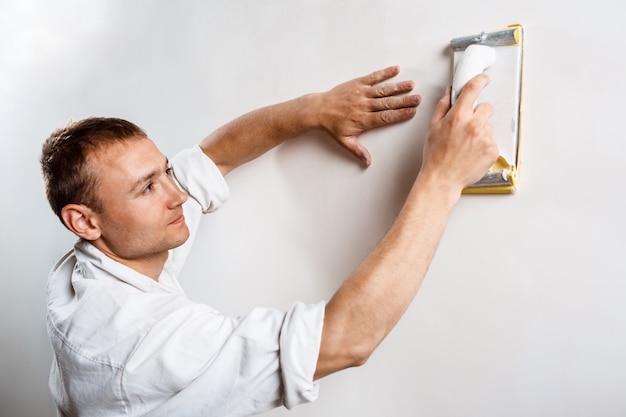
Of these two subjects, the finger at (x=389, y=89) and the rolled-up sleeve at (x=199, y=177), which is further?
the rolled-up sleeve at (x=199, y=177)

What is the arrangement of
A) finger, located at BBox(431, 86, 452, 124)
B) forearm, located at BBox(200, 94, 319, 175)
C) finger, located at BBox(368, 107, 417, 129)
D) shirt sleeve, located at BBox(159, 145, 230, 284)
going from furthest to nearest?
shirt sleeve, located at BBox(159, 145, 230, 284) → forearm, located at BBox(200, 94, 319, 175) → finger, located at BBox(368, 107, 417, 129) → finger, located at BBox(431, 86, 452, 124)

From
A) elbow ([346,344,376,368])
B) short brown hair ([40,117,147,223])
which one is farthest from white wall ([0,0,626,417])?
short brown hair ([40,117,147,223])

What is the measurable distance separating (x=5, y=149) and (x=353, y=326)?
1928mm

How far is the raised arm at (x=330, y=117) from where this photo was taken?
1024mm

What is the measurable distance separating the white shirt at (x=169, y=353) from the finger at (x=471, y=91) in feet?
1.32

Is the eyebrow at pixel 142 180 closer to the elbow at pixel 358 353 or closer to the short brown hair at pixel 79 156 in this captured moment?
the short brown hair at pixel 79 156

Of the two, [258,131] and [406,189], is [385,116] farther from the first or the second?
[258,131]

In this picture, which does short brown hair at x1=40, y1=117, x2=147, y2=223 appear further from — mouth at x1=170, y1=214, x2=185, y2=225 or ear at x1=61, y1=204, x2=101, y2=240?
mouth at x1=170, y1=214, x2=185, y2=225

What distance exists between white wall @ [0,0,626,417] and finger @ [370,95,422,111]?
0.04 meters

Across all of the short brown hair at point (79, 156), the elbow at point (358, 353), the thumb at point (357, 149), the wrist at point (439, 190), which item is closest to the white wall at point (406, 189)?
the thumb at point (357, 149)

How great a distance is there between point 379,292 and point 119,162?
579 millimetres

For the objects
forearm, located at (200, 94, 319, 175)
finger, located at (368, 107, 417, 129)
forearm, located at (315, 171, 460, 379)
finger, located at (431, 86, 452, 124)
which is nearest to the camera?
forearm, located at (315, 171, 460, 379)

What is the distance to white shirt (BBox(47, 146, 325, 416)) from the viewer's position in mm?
806

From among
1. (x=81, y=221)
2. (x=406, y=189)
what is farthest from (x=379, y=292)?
(x=81, y=221)
